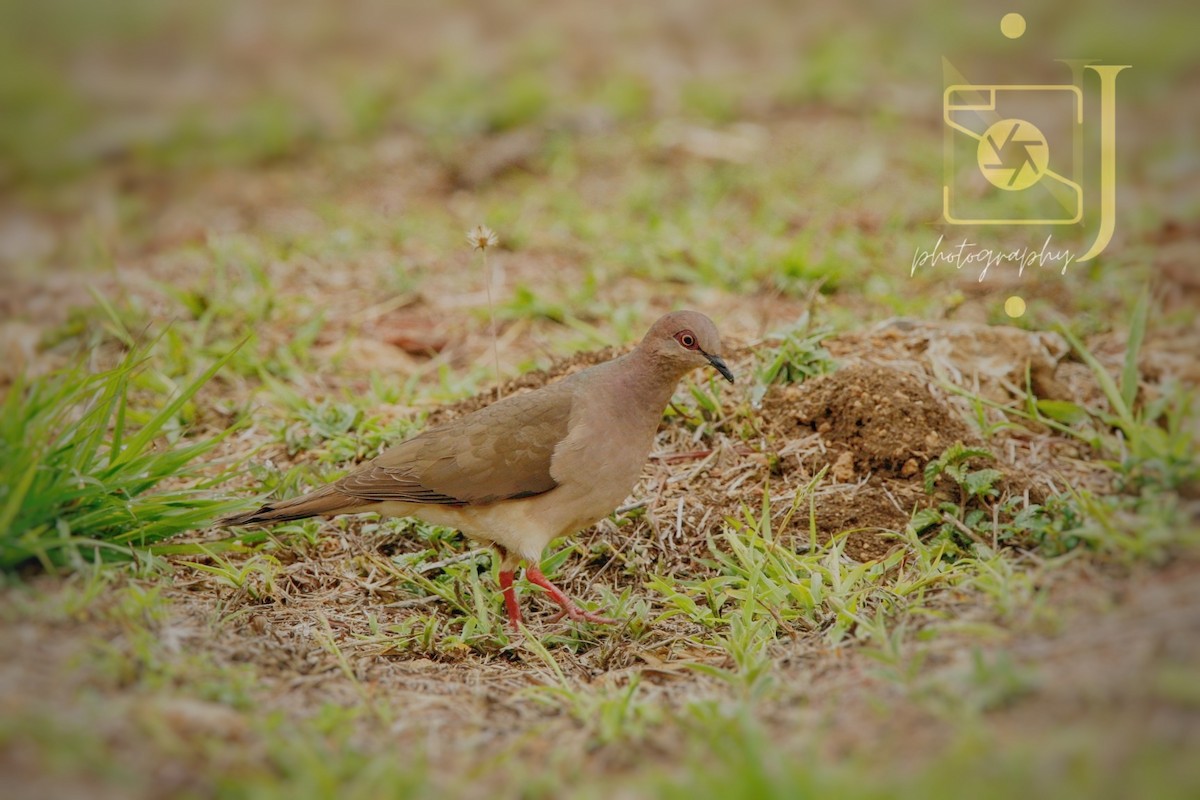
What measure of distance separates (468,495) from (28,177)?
8067mm

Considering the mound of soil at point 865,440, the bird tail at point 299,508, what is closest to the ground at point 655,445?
the mound of soil at point 865,440

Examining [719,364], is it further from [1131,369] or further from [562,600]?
[1131,369]

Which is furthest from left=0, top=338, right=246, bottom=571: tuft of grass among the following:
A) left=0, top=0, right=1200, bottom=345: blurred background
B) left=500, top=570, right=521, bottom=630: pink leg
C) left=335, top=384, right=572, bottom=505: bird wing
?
left=0, top=0, right=1200, bottom=345: blurred background

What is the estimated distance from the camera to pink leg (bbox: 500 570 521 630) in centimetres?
430

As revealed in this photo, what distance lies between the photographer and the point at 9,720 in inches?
102

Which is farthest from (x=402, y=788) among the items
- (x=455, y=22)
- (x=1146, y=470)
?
(x=455, y=22)

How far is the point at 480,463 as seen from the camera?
14.2 ft

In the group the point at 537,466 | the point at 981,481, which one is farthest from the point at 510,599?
the point at 981,481

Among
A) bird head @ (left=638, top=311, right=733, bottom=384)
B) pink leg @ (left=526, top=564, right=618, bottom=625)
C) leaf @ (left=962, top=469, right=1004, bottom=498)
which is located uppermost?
bird head @ (left=638, top=311, right=733, bottom=384)

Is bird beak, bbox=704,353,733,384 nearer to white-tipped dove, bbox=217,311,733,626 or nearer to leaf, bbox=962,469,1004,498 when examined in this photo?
white-tipped dove, bbox=217,311,733,626

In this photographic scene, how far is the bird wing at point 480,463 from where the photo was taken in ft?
14.1

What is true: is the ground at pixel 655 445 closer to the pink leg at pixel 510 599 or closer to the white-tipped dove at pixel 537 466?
the pink leg at pixel 510 599

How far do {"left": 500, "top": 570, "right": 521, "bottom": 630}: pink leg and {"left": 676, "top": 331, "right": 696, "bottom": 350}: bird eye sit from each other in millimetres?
1139

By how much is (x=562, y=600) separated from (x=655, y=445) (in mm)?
1051
